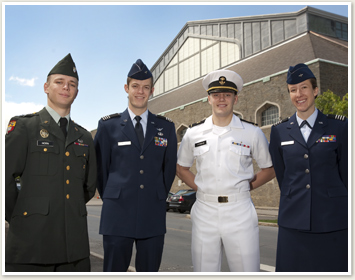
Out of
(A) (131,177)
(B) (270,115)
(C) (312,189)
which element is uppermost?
(B) (270,115)

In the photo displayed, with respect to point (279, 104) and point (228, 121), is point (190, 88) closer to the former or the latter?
point (279, 104)

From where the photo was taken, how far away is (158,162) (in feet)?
12.6

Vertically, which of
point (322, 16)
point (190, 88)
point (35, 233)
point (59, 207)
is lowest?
point (35, 233)

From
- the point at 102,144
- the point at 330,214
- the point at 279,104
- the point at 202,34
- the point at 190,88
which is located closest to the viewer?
the point at 330,214

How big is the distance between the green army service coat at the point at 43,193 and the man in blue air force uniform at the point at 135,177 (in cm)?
31

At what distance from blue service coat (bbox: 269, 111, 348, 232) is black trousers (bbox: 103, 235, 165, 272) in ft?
4.59

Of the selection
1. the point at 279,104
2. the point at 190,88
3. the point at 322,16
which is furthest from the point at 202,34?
the point at 279,104

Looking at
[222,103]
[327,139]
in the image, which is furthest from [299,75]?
[222,103]

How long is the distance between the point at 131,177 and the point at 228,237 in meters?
1.17

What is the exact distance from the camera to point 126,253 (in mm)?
3535

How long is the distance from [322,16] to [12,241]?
125 feet

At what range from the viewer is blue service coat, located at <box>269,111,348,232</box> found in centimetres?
351

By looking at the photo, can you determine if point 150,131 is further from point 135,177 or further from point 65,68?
point 65,68

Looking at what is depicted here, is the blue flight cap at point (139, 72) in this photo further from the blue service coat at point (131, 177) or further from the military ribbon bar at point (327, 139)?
the military ribbon bar at point (327, 139)
